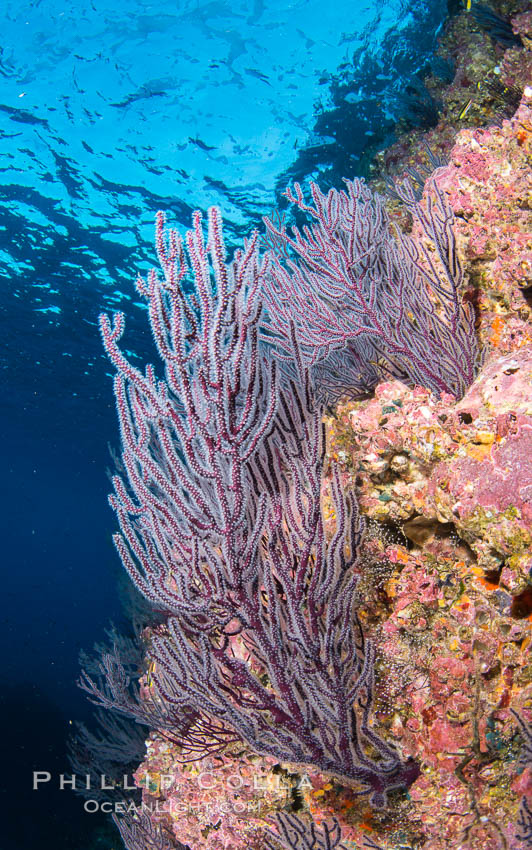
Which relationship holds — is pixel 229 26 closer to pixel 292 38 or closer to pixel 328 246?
pixel 292 38

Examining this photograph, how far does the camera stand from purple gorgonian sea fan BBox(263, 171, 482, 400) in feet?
12.3

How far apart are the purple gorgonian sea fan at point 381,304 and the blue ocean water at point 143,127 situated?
7.53m

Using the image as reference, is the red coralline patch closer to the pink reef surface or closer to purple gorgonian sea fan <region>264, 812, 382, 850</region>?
the pink reef surface

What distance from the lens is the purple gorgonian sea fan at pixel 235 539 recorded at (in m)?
2.23

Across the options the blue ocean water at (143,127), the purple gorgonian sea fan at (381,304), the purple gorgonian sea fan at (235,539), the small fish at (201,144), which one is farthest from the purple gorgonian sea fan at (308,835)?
the small fish at (201,144)

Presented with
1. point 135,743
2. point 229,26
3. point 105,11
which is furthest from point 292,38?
point 135,743

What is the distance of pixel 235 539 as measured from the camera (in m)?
2.50

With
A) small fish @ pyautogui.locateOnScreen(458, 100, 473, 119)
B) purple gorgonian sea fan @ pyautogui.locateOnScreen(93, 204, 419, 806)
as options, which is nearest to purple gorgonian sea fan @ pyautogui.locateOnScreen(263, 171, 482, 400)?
purple gorgonian sea fan @ pyautogui.locateOnScreen(93, 204, 419, 806)

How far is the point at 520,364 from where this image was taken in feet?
7.85

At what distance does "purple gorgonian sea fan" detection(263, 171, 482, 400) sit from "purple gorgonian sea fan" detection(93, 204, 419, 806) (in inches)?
49.4

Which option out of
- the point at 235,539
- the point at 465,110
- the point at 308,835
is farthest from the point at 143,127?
the point at 308,835

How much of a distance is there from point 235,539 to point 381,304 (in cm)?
284

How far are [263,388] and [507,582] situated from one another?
1645 mm

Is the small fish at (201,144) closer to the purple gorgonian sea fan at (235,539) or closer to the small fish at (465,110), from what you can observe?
the small fish at (465,110)
